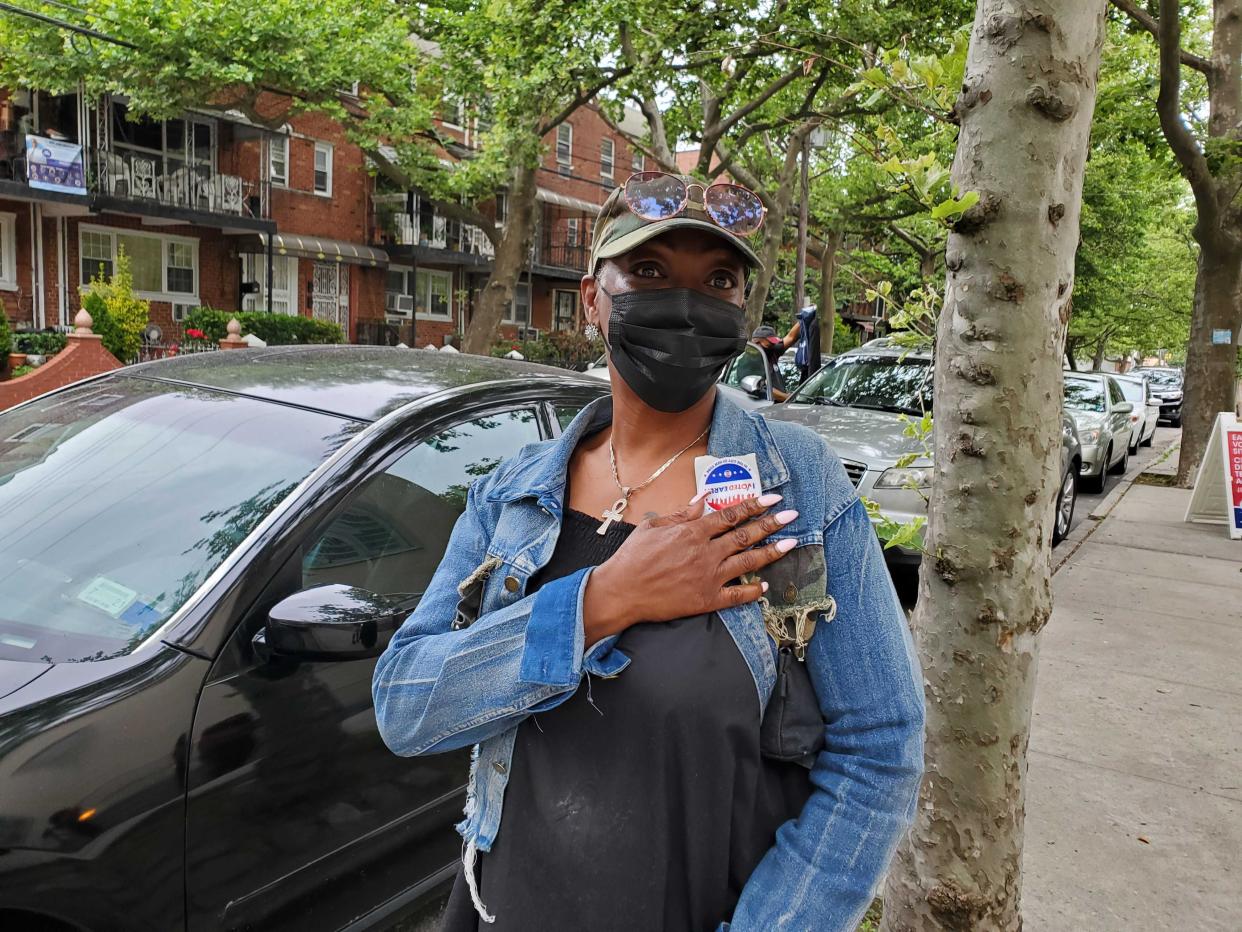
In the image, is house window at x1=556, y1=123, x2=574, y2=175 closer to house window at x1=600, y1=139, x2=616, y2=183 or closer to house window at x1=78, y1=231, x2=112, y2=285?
house window at x1=600, y1=139, x2=616, y2=183

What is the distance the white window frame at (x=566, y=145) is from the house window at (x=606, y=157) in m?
2.06

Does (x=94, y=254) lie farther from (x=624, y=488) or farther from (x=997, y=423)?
(x=624, y=488)

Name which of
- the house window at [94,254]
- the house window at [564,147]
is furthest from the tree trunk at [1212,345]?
the house window at [564,147]

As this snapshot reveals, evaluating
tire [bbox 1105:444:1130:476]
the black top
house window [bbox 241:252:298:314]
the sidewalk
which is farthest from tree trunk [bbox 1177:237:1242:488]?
house window [bbox 241:252:298:314]

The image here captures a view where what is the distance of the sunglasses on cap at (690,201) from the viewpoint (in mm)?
1444

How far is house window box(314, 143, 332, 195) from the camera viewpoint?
84.5ft

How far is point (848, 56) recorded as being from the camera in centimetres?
1334

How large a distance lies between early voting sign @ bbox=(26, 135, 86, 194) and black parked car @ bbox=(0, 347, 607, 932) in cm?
1872

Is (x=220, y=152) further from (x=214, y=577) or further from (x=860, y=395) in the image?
(x=214, y=577)

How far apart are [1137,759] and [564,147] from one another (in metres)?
32.1

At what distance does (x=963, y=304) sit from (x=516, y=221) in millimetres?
15958

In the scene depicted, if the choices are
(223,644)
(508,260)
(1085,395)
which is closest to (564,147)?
(508,260)

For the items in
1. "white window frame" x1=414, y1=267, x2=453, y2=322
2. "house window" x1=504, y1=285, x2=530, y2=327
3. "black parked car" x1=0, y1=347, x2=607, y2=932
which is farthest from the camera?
"house window" x1=504, y1=285, x2=530, y2=327

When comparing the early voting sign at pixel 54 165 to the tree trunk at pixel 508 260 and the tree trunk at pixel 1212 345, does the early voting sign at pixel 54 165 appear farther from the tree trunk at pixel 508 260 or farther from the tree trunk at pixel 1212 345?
the tree trunk at pixel 1212 345
